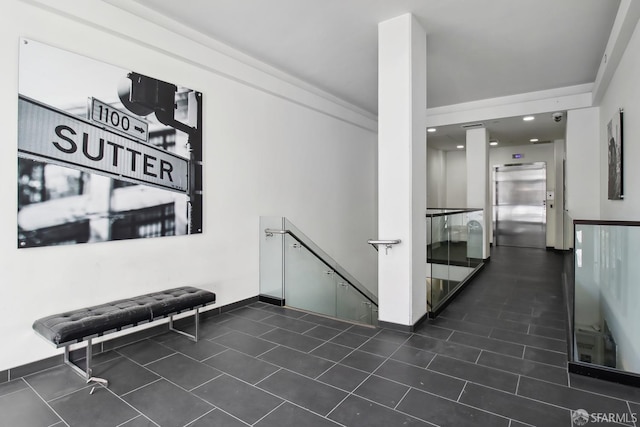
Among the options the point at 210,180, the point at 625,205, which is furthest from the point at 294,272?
the point at 625,205

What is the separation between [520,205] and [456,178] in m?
2.36

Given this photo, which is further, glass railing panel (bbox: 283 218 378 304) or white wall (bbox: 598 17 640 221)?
glass railing panel (bbox: 283 218 378 304)

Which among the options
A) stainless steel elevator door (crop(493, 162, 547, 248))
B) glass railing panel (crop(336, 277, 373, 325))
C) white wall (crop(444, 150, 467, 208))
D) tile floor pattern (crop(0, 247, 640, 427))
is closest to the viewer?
tile floor pattern (crop(0, 247, 640, 427))

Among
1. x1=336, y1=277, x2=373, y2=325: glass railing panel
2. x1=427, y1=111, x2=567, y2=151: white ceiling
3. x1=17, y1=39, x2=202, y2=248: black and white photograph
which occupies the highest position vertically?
x1=427, y1=111, x2=567, y2=151: white ceiling

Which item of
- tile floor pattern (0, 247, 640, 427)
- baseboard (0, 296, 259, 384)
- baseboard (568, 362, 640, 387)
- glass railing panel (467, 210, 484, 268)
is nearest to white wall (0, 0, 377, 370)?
baseboard (0, 296, 259, 384)

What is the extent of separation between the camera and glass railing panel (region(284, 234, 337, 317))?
4.94m

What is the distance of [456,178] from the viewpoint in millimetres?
12039

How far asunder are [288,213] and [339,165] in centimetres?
187

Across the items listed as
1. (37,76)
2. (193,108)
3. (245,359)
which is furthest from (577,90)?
(37,76)

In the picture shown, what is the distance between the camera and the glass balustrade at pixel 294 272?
489 centimetres

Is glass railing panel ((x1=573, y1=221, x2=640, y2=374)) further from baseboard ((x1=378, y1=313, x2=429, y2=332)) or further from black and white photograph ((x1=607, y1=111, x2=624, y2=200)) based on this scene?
black and white photograph ((x1=607, y1=111, x2=624, y2=200))

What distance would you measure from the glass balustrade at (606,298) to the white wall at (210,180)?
3683mm

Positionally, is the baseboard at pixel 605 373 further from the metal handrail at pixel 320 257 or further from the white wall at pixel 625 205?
the metal handrail at pixel 320 257

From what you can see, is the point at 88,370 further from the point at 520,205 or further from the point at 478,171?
the point at 520,205
